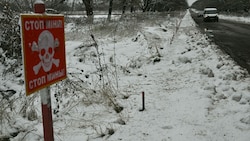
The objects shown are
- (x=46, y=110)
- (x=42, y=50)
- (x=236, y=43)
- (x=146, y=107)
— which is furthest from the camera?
(x=236, y=43)

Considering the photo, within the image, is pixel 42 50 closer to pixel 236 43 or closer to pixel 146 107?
pixel 146 107

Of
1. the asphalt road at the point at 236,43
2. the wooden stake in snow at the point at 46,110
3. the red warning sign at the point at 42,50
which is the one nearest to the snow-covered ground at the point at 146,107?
the wooden stake in snow at the point at 46,110

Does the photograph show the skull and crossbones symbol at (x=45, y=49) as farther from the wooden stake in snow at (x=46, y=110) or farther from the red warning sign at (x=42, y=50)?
the wooden stake in snow at (x=46, y=110)

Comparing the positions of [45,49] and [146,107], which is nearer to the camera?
[45,49]

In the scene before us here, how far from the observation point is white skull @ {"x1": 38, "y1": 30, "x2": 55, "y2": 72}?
7.03 feet

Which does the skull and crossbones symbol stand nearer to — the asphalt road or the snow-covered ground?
the snow-covered ground

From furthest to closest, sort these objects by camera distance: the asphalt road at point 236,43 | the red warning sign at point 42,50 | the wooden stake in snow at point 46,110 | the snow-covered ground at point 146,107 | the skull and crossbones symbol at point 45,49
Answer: the asphalt road at point 236,43 < the snow-covered ground at point 146,107 < the wooden stake in snow at point 46,110 < the skull and crossbones symbol at point 45,49 < the red warning sign at point 42,50

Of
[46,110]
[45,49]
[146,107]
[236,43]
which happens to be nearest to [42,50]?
[45,49]

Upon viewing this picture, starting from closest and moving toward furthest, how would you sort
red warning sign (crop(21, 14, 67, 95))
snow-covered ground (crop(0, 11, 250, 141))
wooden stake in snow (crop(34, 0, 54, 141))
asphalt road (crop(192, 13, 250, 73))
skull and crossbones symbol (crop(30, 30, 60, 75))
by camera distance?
red warning sign (crop(21, 14, 67, 95)) < skull and crossbones symbol (crop(30, 30, 60, 75)) < wooden stake in snow (crop(34, 0, 54, 141)) < snow-covered ground (crop(0, 11, 250, 141)) < asphalt road (crop(192, 13, 250, 73))

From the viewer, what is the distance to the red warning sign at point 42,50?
6.51 ft

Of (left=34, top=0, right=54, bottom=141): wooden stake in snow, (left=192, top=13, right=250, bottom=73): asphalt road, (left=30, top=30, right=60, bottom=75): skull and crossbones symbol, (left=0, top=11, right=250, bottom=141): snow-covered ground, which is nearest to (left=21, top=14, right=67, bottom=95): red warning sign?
(left=30, top=30, right=60, bottom=75): skull and crossbones symbol

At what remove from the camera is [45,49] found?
2201 millimetres

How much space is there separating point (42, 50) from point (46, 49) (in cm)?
5

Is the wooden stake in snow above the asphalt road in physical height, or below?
above
